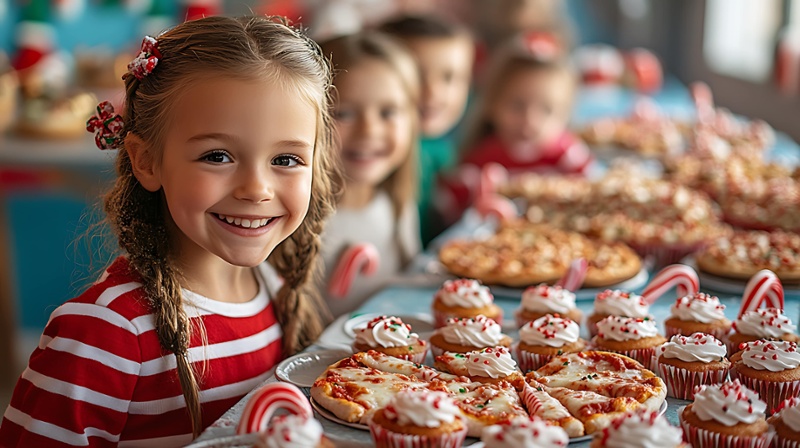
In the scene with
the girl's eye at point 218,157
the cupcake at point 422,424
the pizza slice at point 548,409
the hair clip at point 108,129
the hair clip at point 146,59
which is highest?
the hair clip at point 146,59

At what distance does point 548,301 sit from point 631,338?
0.24 meters

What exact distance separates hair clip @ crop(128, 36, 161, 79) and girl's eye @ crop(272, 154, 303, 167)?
0.27 meters

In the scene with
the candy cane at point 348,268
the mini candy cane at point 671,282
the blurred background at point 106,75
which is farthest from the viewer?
the blurred background at point 106,75

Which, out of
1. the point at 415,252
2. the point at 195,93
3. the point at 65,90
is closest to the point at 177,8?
the point at 65,90

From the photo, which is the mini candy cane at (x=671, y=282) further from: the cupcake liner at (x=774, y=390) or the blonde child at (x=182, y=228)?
the blonde child at (x=182, y=228)

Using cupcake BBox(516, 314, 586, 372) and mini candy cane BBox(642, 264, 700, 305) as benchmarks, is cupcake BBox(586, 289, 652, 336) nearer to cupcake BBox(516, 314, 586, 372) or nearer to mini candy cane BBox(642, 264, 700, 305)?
cupcake BBox(516, 314, 586, 372)

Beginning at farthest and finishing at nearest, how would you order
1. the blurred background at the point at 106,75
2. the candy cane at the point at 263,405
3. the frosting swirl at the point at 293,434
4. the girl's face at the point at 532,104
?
the blurred background at the point at 106,75 < the girl's face at the point at 532,104 < the candy cane at the point at 263,405 < the frosting swirl at the point at 293,434

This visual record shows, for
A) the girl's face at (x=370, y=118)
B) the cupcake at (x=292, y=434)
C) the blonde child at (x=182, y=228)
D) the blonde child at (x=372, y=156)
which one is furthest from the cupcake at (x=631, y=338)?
the girl's face at (x=370, y=118)

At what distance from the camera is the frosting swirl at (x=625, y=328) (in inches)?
69.9

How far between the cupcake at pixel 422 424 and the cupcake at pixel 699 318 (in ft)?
2.29

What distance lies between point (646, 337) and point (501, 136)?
2.70 m

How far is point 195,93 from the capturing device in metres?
1.61

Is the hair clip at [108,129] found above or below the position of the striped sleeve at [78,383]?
above

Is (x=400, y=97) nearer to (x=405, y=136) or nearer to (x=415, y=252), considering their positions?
(x=405, y=136)
